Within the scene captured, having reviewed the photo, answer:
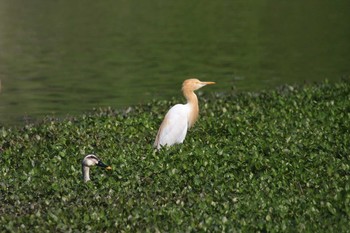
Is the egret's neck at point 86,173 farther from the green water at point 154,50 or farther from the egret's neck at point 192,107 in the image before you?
the green water at point 154,50

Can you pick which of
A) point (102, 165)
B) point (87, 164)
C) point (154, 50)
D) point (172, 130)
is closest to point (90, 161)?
point (87, 164)

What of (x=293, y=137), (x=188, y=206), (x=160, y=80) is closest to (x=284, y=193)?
(x=188, y=206)

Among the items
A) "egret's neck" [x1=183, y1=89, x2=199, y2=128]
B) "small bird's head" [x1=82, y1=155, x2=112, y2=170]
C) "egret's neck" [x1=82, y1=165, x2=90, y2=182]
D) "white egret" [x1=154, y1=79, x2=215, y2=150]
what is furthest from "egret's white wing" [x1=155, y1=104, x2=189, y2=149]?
"egret's neck" [x1=82, y1=165, x2=90, y2=182]

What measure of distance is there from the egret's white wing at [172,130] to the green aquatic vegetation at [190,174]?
28cm

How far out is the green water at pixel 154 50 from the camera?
87.4ft

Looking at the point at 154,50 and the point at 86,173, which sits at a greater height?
the point at 86,173

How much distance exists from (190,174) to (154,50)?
75.0ft

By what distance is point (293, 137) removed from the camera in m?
14.4

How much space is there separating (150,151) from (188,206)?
2807 millimetres

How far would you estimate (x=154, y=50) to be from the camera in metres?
34.8

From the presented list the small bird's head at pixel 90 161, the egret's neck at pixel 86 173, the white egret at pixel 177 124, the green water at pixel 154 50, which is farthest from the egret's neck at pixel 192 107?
the green water at pixel 154 50

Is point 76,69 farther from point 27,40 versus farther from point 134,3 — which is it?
point 134,3

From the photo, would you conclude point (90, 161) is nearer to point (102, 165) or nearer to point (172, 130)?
point (102, 165)

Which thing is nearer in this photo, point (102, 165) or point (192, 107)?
point (102, 165)
